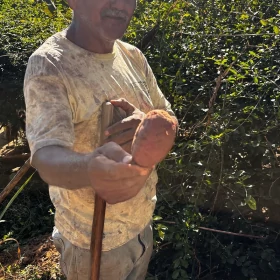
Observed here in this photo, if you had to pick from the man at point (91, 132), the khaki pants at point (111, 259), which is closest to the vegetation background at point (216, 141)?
the khaki pants at point (111, 259)

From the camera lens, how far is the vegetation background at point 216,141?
270 cm

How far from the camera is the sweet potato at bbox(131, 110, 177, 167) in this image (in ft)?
3.52

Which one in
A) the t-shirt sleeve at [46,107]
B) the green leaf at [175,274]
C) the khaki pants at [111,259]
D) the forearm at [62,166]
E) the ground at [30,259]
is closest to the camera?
the forearm at [62,166]

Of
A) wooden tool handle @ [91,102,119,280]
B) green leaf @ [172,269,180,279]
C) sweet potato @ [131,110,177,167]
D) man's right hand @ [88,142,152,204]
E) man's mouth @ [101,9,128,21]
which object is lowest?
green leaf @ [172,269,180,279]

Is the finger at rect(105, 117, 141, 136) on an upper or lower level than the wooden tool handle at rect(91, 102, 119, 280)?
upper

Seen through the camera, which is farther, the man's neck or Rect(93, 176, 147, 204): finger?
the man's neck

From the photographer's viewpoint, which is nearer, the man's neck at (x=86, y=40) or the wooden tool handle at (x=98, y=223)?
the wooden tool handle at (x=98, y=223)

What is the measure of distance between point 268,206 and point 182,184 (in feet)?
2.16

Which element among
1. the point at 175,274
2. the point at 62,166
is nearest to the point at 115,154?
the point at 62,166

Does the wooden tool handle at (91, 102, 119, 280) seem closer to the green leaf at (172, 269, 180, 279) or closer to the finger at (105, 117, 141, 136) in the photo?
the finger at (105, 117, 141, 136)

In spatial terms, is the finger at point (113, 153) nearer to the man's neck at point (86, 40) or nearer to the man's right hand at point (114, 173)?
the man's right hand at point (114, 173)

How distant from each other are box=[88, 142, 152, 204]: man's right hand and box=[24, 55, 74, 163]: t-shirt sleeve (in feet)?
0.79

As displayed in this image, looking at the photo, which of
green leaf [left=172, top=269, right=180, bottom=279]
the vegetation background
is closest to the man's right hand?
the vegetation background

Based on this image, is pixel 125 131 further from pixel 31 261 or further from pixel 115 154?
pixel 31 261
